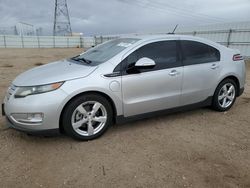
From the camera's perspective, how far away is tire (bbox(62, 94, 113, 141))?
10.1 feet

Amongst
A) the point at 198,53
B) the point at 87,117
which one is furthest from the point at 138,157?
the point at 198,53

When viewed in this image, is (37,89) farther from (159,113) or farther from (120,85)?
(159,113)

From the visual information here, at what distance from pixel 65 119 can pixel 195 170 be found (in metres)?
1.75

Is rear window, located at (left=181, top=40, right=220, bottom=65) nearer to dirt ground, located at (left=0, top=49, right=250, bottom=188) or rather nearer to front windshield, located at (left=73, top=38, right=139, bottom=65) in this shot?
front windshield, located at (left=73, top=38, right=139, bottom=65)

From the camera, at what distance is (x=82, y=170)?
8.61ft

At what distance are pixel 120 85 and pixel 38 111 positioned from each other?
1.16 m

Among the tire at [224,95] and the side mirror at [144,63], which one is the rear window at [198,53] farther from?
the side mirror at [144,63]

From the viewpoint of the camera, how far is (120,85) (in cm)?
330

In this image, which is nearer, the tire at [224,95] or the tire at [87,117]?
the tire at [87,117]

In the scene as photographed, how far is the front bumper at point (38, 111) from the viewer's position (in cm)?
290

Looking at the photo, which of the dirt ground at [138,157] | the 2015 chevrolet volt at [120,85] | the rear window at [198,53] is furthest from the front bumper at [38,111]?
the rear window at [198,53]

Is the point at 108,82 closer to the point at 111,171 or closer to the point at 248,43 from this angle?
the point at 111,171

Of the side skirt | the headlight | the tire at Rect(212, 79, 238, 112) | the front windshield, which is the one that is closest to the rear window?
the tire at Rect(212, 79, 238, 112)

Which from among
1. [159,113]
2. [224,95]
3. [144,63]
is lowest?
[159,113]
